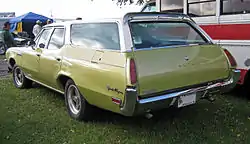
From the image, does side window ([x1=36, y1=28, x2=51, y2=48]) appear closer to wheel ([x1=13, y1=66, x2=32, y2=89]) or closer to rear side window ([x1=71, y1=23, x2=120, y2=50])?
rear side window ([x1=71, y1=23, x2=120, y2=50])

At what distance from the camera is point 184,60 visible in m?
3.88

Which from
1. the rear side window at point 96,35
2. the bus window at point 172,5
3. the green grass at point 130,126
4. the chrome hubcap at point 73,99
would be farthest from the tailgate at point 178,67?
the bus window at point 172,5

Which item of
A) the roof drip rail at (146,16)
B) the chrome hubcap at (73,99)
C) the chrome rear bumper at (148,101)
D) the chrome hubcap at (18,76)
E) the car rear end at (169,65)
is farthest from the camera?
the chrome hubcap at (18,76)

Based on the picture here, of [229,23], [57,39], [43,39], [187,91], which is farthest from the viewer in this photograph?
[43,39]

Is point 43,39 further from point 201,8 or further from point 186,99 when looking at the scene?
point 186,99

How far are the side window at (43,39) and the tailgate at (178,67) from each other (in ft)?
8.87

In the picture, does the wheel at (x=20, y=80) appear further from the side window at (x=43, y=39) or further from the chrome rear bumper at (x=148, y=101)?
the chrome rear bumper at (x=148, y=101)

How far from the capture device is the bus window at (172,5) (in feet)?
21.4

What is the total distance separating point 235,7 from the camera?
5371mm

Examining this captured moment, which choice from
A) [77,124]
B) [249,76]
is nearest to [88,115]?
[77,124]

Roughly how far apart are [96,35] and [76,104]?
47.2 inches

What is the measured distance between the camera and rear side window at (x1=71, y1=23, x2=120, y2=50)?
395 cm

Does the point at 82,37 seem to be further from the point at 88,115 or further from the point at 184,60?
the point at 184,60

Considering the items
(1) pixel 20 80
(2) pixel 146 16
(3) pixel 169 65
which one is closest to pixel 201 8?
(2) pixel 146 16
